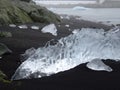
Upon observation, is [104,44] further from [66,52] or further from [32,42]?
[32,42]

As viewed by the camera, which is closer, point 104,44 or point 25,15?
point 104,44

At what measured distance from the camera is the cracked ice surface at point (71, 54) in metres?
5.69

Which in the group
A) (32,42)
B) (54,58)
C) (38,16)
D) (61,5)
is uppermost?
(54,58)

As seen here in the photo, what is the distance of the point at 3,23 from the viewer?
13.2 metres

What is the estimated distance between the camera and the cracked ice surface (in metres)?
5.69

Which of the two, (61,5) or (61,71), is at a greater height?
(61,71)

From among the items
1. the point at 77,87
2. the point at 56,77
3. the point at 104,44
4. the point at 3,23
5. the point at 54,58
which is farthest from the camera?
the point at 3,23

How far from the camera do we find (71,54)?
6.11 m

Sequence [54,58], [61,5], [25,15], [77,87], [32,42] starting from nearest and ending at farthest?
[77,87] → [54,58] → [32,42] → [25,15] → [61,5]

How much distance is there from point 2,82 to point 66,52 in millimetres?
1460

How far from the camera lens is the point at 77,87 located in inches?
197

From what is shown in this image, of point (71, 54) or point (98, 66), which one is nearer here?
point (98, 66)

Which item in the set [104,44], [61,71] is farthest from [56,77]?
[104,44]

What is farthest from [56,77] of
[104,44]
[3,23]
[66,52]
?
[3,23]
